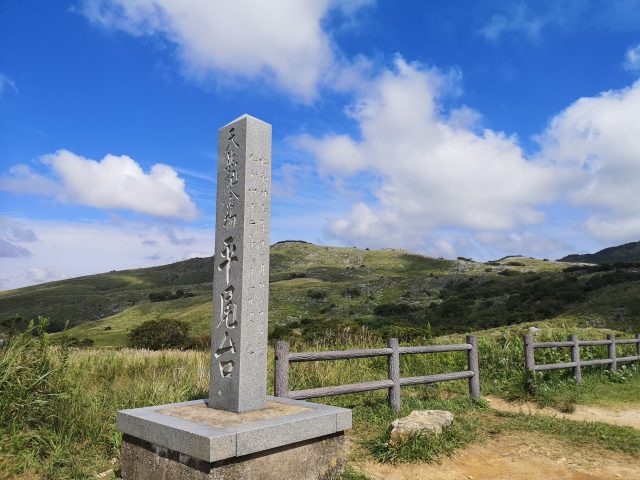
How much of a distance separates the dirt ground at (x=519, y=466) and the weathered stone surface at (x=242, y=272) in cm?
188

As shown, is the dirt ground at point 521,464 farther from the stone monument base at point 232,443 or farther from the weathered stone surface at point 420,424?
the stone monument base at point 232,443

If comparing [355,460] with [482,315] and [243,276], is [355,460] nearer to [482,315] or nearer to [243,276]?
[243,276]

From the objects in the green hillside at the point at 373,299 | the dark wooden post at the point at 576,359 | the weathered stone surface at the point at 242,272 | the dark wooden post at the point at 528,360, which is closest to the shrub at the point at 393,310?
the green hillside at the point at 373,299

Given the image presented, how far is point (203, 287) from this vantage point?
104062 millimetres

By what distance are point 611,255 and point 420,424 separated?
184 meters

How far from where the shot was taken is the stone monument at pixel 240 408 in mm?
3990

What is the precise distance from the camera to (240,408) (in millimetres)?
4832

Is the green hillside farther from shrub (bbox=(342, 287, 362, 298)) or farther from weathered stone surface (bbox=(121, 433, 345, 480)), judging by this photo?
weathered stone surface (bbox=(121, 433, 345, 480))

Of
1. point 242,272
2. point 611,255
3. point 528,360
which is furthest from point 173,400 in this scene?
point 611,255

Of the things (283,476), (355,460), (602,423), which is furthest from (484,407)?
(283,476)

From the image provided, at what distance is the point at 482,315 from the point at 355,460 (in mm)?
39382

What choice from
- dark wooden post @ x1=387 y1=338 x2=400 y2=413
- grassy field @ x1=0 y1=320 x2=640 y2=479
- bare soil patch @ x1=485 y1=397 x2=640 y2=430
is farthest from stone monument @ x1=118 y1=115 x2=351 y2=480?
bare soil patch @ x1=485 y1=397 x2=640 y2=430

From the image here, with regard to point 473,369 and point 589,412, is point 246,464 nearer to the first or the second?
point 473,369

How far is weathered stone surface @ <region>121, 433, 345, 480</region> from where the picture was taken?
392 cm
